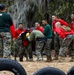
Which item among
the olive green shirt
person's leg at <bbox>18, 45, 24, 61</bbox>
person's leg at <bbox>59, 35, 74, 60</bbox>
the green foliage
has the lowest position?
person's leg at <bbox>18, 45, 24, 61</bbox>

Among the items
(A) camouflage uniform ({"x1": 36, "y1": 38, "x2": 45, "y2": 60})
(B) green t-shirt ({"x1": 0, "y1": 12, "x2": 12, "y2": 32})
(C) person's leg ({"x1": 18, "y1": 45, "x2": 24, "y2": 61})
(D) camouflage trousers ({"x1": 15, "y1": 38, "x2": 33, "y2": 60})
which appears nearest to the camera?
(B) green t-shirt ({"x1": 0, "y1": 12, "x2": 12, "y2": 32})

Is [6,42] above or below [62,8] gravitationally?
below

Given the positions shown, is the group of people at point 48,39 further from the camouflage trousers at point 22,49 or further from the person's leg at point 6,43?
the person's leg at point 6,43

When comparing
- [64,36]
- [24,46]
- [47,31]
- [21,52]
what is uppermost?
[47,31]

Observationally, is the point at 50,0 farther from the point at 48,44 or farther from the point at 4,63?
the point at 4,63

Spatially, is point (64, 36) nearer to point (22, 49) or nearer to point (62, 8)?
point (22, 49)

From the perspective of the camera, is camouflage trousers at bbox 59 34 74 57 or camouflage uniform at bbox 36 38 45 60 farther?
camouflage uniform at bbox 36 38 45 60

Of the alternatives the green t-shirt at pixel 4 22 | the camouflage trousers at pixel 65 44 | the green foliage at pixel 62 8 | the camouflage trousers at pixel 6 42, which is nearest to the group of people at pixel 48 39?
the camouflage trousers at pixel 65 44

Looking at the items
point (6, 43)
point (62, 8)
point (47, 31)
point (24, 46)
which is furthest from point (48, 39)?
point (62, 8)

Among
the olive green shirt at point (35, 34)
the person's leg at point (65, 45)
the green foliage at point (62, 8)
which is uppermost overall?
the green foliage at point (62, 8)

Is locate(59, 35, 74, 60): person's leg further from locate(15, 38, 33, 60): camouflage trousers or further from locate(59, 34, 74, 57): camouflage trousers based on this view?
locate(15, 38, 33, 60): camouflage trousers

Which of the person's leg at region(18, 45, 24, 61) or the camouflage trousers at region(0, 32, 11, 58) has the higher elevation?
the camouflage trousers at region(0, 32, 11, 58)

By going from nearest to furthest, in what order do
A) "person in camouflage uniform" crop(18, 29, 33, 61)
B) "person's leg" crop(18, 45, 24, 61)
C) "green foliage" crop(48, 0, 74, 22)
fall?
"person in camouflage uniform" crop(18, 29, 33, 61) < "person's leg" crop(18, 45, 24, 61) < "green foliage" crop(48, 0, 74, 22)

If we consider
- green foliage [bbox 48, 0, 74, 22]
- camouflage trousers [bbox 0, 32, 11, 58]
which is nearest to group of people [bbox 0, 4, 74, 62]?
camouflage trousers [bbox 0, 32, 11, 58]
